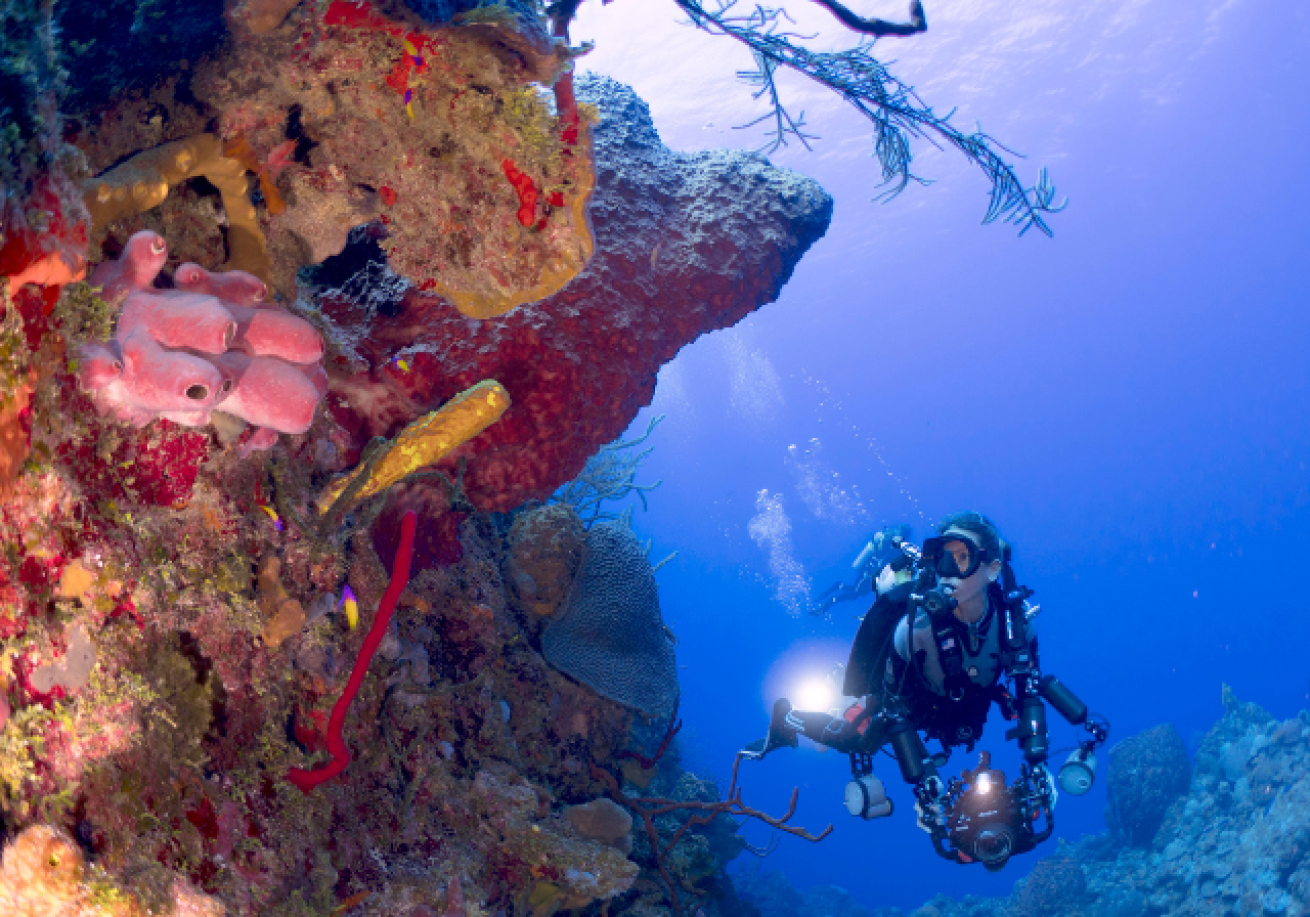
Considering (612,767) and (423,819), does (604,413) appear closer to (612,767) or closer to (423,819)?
(423,819)

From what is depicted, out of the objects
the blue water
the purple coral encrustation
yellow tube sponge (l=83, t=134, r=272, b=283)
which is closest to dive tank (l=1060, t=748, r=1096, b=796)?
the purple coral encrustation

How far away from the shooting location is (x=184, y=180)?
1.95 meters

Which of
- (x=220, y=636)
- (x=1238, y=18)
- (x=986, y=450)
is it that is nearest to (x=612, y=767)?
(x=220, y=636)

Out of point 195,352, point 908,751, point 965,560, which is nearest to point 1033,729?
point 908,751

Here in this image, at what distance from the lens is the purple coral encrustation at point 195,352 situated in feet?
4.29

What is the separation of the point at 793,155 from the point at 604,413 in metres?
35.8

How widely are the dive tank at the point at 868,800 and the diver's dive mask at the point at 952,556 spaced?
1.66 meters

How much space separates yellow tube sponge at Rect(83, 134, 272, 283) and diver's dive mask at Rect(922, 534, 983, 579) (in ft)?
15.0

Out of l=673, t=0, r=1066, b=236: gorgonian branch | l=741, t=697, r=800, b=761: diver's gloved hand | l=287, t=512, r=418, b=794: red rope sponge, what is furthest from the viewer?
l=741, t=697, r=800, b=761: diver's gloved hand

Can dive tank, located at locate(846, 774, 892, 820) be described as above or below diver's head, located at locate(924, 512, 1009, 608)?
below

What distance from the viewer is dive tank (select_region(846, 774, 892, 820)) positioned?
4211 mm

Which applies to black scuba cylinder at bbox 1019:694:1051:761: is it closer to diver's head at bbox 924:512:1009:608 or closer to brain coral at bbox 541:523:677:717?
diver's head at bbox 924:512:1009:608

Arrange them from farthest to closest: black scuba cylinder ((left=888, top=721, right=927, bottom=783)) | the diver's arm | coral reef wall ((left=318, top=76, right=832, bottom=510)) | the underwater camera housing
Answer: black scuba cylinder ((left=888, top=721, right=927, bottom=783)), the underwater camera housing, coral reef wall ((left=318, top=76, right=832, bottom=510)), the diver's arm

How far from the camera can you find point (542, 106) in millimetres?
2010
